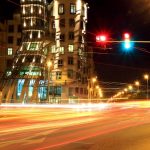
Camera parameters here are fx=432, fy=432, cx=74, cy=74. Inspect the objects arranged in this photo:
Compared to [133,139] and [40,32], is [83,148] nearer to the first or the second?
[133,139]

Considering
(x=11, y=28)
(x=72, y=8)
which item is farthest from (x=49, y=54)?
(x=11, y=28)

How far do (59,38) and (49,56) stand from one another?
5.13 meters

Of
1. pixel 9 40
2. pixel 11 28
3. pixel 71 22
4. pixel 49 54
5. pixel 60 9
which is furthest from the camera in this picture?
pixel 11 28

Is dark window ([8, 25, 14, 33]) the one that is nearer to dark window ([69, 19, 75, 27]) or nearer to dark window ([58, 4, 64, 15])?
dark window ([58, 4, 64, 15])

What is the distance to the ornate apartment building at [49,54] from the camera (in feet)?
335

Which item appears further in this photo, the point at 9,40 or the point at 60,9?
the point at 9,40

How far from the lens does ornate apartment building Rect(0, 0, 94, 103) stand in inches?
4026

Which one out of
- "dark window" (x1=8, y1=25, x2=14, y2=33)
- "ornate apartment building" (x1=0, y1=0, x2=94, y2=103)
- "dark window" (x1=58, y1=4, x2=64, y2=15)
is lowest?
"ornate apartment building" (x1=0, y1=0, x2=94, y2=103)

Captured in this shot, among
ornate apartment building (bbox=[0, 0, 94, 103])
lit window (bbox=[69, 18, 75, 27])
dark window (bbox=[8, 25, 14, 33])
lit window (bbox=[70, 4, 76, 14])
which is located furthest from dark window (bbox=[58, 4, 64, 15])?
dark window (bbox=[8, 25, 14, 33])

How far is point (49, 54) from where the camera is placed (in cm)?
10719

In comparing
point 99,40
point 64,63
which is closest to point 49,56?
point 64,63

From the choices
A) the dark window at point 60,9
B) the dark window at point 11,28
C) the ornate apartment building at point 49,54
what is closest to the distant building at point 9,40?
the dark window at point 11,28

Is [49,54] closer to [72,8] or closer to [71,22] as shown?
[71,22]

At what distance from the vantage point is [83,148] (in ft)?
47.5
